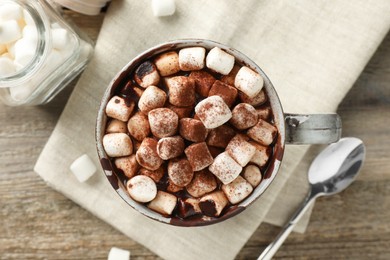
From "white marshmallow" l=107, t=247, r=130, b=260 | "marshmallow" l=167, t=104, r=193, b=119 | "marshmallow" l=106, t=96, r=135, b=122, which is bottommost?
"white marshmallow" l=107, t=247, r=130, b=260

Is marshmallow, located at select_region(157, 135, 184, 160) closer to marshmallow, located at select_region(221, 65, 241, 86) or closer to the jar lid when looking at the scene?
marshmallow, located at select_region(221, 65, 241, 86)

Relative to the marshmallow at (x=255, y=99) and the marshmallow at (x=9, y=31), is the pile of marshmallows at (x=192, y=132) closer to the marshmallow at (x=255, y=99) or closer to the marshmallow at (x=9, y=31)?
the marshmallow at (x=255, y=99)

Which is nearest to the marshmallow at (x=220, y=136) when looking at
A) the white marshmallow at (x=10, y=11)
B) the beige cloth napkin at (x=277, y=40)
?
the beige cloth napkin at (x=277, y=40)

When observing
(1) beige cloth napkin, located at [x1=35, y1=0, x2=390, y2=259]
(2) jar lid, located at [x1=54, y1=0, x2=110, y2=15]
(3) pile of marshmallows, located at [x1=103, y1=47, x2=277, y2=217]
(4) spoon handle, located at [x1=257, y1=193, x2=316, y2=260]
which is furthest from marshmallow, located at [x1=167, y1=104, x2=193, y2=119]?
(4) spoon handle, located at [x1=257, y1=193, x2=316, y2=260]

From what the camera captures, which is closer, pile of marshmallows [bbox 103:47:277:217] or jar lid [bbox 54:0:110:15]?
pile of marshmallows [bbox 103:47:277:217]

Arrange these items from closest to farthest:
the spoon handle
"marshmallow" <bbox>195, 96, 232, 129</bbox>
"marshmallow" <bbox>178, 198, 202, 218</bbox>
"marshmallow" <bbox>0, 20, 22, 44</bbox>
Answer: "marshmallow" <bbox>195, 96, 232, 129</bbox>, "marshmallow" <bbox>178, 198, 202, 218</bbox>, "marshmallow" <bbox>0, 20, 22, 44</bbox>, the spoon handle

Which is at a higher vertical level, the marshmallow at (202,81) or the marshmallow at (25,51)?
the marshmallow at (202,81)

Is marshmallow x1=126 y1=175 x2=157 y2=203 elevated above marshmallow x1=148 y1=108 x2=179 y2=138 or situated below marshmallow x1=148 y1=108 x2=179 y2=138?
below

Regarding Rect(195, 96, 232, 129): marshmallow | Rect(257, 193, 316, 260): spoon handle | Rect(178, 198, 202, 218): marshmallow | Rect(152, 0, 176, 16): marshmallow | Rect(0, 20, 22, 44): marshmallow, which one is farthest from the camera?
Rect(257, 193, 316, 260): spoon handle
